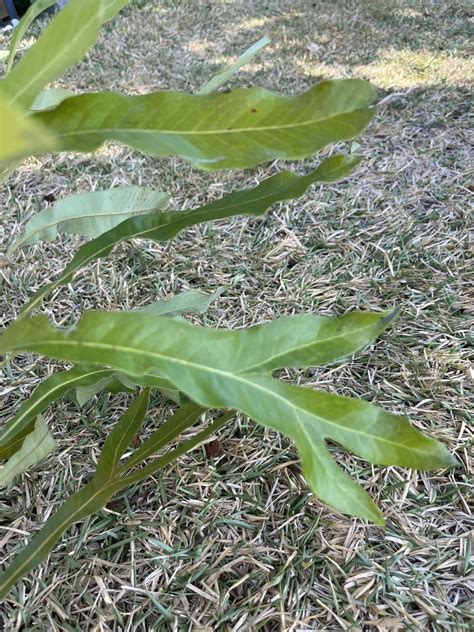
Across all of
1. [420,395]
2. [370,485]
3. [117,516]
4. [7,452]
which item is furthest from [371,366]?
[7,452]

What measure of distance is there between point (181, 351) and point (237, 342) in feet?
0.17

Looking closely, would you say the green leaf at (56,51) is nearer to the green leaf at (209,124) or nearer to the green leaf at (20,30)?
the green leaf at (209,124)

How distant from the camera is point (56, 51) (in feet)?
1.69

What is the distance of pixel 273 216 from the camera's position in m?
1.37

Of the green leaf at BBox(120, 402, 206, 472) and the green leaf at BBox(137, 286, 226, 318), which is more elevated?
the green leaf at BBox(137, 286, 226, 318)

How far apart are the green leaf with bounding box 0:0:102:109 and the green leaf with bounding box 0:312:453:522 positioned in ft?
0.70

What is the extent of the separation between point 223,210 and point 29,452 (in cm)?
37

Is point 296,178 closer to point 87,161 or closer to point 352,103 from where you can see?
point 352,103

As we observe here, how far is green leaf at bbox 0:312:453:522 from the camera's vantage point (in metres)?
0.51

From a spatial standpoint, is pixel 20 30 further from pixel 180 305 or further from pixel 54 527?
pixel 54 527

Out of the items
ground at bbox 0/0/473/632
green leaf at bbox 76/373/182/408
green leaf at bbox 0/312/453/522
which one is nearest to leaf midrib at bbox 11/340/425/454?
green leaf at bbox 0/312/453/522

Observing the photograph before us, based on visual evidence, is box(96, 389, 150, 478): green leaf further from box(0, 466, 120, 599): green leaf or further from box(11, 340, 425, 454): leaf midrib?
box(11, 340, 425, 454): leaf midrib

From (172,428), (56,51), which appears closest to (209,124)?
(56,51)

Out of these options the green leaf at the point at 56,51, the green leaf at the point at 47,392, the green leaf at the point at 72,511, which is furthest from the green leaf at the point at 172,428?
the green leaf at the point at 56,51
